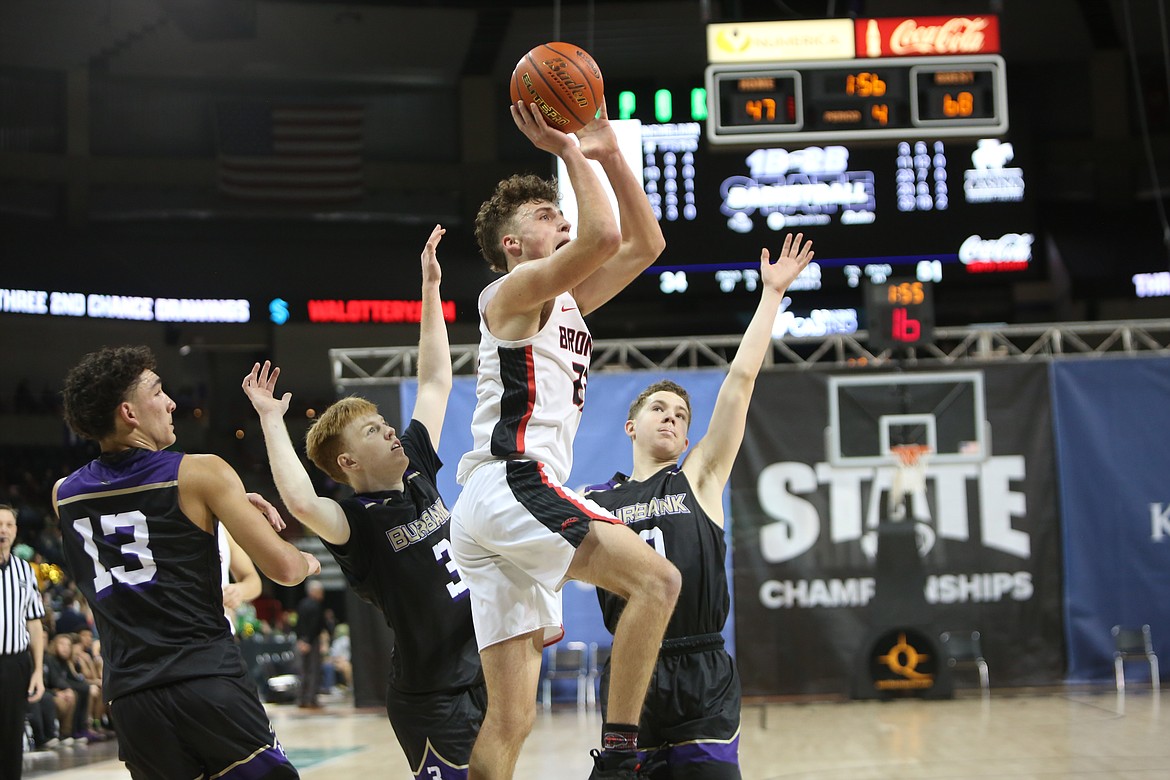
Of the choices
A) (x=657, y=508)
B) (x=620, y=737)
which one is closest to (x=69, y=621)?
(x=657, y=508)

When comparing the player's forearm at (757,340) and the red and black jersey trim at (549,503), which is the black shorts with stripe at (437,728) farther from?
the player's forearm at (757,340)

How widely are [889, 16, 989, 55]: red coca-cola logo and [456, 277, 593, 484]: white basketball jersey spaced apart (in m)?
7.25

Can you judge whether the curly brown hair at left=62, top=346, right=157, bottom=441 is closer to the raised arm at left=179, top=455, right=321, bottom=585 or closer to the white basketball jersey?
the raised arm at left=179, top=455, right=321, bottom=585

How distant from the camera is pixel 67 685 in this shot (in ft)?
37.4

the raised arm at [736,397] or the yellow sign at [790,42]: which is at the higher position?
the yellow sign at [790,42]

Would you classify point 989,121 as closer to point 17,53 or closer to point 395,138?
point 395,138

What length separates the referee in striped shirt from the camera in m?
6.63

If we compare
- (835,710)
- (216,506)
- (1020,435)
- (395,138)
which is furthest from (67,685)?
(395,138)

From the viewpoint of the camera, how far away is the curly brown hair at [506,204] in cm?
401

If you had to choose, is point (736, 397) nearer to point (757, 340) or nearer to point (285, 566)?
point (757, 340)

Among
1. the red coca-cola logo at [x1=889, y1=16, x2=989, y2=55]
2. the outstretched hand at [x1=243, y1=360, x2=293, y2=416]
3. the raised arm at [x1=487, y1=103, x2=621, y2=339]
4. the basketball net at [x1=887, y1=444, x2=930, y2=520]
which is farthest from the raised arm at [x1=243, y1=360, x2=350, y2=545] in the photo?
the basketball net at [x1=887, y1=444, x2=930, y2=520]

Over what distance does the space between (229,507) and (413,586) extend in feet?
3.11

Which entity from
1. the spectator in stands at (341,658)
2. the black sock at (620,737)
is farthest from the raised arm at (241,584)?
the spectator in stands at (341,658)

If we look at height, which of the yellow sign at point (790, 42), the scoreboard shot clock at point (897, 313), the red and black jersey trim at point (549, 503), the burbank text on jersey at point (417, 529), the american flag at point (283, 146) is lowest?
Result: the burbank text on jersey at point (417, 529)
